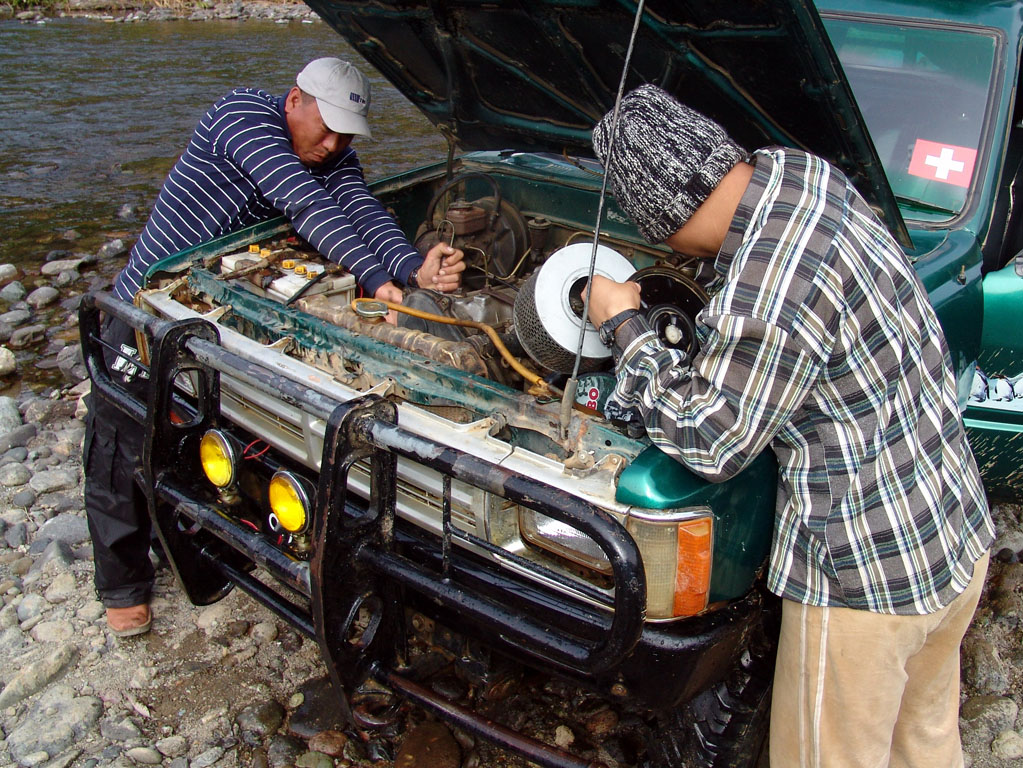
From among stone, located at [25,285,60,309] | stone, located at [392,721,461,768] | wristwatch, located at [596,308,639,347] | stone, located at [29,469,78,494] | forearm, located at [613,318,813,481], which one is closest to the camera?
forearm, located at [613,318,813,481]

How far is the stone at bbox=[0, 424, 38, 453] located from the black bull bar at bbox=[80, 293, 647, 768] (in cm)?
218

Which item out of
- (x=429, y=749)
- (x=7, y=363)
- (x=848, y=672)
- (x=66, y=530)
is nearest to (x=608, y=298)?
(x=848, y=672)

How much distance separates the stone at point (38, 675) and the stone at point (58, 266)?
172 inches

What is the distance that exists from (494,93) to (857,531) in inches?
85.6

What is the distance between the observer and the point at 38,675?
2664 mm

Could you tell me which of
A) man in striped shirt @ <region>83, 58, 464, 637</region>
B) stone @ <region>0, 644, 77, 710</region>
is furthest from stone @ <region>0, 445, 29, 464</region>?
stone @ <region>0, 644, 77, 710</region>

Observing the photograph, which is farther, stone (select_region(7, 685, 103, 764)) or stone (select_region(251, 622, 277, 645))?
stone (select_region(251, 622, 277, 645))

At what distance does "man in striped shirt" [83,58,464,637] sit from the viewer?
2861 mm

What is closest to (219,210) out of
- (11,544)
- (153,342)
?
(153,342)

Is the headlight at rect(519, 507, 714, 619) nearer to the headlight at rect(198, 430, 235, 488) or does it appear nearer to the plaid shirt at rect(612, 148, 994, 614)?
the plaid shirt at rect(612, 148, 994, 614)

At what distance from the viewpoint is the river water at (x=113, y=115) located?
784cm

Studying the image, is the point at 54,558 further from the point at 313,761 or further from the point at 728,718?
the point at 728,718

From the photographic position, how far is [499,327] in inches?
106

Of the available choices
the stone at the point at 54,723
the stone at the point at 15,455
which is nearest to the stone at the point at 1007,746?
the stone at the point at 54,723
